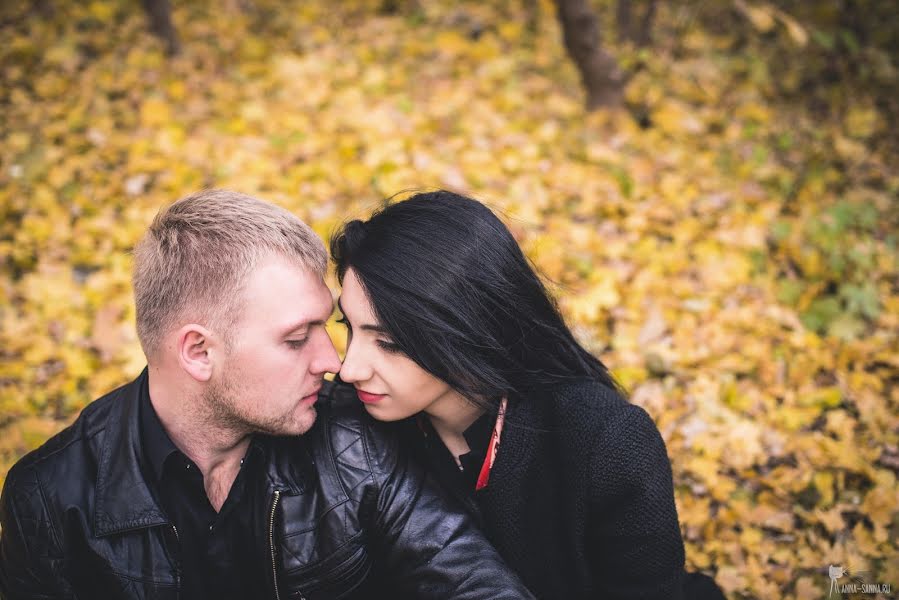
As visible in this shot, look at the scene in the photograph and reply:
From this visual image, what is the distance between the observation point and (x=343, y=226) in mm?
2141

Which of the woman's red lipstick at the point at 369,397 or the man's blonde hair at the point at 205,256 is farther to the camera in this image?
the woman's red lipstick at the point at 369,397

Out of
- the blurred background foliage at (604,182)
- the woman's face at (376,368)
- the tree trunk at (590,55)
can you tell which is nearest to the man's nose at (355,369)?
the woman's face at (376,368)

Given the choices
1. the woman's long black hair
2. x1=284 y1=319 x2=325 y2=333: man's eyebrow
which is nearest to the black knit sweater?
the woman's long black hair

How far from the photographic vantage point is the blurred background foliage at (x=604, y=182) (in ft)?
9.64

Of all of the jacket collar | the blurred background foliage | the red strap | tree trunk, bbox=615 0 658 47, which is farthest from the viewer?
tree trunk, bbox=615 0 658 47

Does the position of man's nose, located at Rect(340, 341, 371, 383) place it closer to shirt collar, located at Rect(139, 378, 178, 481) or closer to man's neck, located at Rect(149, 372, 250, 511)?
man's neck, located at Rect(149, 372, 250, 511)

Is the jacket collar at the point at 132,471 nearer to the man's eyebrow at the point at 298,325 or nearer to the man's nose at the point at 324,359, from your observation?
the man's nose at the point at 324,359

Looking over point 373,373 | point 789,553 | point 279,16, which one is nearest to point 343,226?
point 373,373

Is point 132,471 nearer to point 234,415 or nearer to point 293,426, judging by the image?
point 234,415

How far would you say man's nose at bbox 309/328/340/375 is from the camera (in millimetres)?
1931

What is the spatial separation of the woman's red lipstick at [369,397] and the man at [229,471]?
119 mm

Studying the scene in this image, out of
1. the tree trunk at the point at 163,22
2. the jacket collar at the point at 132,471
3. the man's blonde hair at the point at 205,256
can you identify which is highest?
the tree trunk at the point at 163,22

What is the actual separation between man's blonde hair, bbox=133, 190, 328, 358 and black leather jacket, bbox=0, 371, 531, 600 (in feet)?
1.09

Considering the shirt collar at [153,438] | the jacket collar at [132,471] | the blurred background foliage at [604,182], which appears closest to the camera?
the jacket collar at [132,471]
